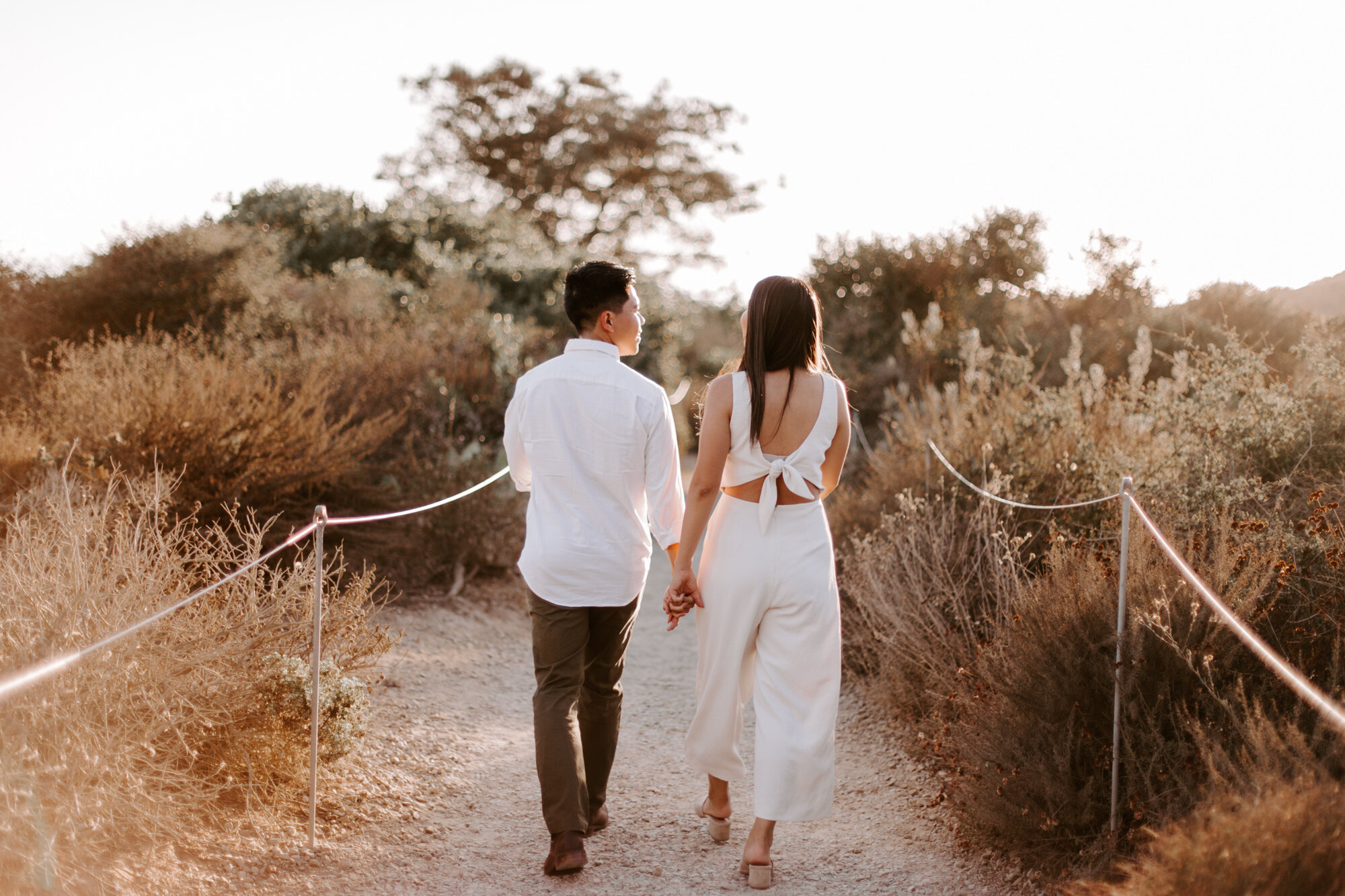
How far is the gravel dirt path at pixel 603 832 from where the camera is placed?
314 centimetres

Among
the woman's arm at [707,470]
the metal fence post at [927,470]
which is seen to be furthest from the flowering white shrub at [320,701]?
the metal fence post at [927,470]

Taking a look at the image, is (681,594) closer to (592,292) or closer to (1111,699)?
(592,292)

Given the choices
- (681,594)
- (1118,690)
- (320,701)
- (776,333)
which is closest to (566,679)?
(681,594)

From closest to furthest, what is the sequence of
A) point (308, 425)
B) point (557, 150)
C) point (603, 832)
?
1. point (603, 832)
2. point (308, 425)
3. point (557, 150)

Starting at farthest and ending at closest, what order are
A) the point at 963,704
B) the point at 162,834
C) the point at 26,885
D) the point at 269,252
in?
1. the point at 269,252
2. the point at 963,704
3. the point at 162,834
4. the point at 26,885

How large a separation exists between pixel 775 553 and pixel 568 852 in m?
1.18

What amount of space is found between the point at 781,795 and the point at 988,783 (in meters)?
Result: 0.72

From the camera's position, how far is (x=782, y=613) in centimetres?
308

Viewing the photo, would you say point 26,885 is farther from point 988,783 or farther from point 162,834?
point 988,783

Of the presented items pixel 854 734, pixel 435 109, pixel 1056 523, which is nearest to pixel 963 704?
pixel 854 734

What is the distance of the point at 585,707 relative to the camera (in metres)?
3.34

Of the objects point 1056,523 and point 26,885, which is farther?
point 1056,523

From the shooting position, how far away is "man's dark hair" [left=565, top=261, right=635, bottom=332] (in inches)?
122

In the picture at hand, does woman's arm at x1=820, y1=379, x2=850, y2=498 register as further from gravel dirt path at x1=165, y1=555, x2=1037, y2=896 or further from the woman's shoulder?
gravel dirt path at x1=165, y1=555, x2=1037, y2=896
